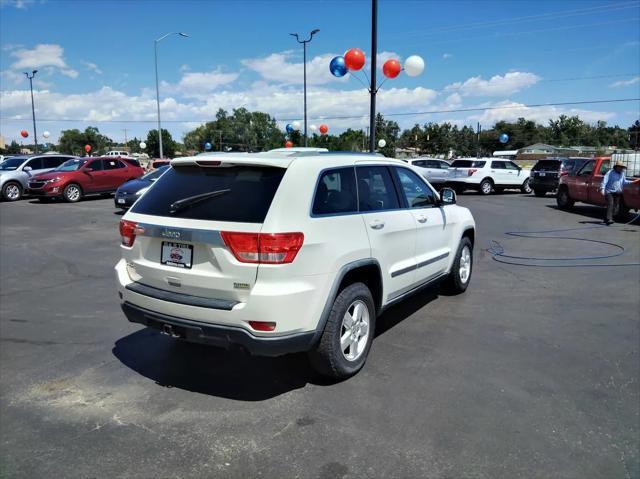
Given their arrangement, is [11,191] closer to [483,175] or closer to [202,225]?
[202,225]

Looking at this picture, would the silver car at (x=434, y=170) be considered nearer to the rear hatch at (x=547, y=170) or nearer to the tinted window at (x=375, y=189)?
the rear hatch at (x=547, y=170)

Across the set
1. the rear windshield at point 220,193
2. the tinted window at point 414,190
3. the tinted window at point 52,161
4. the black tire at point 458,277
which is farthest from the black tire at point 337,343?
the tinted window at point 52,161

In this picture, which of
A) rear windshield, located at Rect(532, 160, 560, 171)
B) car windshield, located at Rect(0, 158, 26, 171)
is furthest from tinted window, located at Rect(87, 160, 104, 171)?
rear windshield, located at Rect(532, 160, 560, 171)

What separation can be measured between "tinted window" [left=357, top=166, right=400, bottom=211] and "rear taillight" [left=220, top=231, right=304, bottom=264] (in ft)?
3.39

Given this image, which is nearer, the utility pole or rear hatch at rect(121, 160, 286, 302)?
rear hatch at rect(121, 160, 286, 302)

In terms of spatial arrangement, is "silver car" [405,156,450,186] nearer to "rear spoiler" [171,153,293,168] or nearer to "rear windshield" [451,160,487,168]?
"rear windshield" [451,160,487,168]

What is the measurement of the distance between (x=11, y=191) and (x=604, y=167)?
2134 centimetres

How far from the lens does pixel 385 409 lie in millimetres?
3574

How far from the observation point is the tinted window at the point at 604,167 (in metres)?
15.1

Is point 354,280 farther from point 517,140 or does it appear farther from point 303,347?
point 517,140

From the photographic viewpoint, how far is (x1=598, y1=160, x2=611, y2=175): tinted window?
15.1m

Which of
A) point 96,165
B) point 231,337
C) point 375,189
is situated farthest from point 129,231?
point 96,165

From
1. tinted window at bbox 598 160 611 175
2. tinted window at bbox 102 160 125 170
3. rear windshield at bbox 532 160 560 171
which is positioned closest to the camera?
tinted window at bbox 598 160 611 175

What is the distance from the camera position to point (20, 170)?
803 inches
